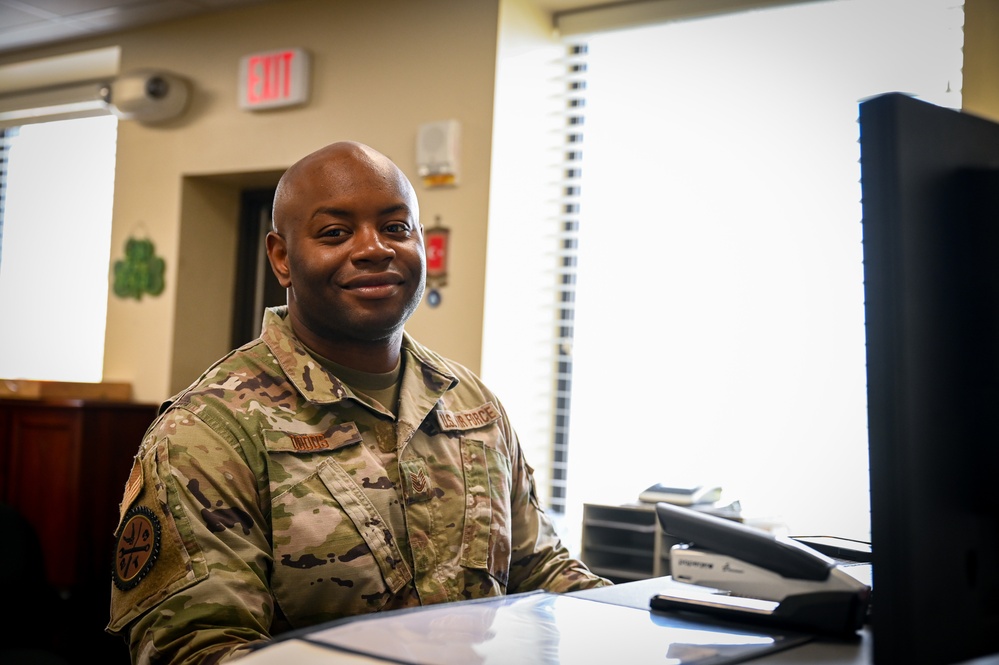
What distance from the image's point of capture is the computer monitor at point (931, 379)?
706 millimetres

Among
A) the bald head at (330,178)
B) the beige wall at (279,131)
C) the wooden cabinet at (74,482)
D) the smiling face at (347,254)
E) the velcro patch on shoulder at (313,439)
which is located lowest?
the wooden cabinet at (74,482)

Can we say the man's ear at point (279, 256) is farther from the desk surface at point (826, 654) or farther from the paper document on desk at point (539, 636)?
the desk surface at point (826, 654)

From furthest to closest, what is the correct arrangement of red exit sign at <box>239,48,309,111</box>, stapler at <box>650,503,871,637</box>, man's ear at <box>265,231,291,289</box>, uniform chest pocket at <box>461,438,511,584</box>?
red exit sign at <box>239,48,309,111</box> < man's ear at <box>265,231,291,289</box> < uniform chest pocket at <box>461,438,511,584</box> < stapler at <box>650,503,871,637</box>

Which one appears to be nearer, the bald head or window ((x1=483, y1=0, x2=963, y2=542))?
the bald head

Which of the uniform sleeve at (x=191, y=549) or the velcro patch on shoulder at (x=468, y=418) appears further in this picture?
A: the velcro patch on shoulder at (x=468, y=418)

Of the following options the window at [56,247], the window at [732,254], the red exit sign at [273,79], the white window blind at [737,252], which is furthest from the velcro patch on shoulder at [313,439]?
the window at [56,247]

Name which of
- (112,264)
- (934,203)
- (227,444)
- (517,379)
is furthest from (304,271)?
(112,264)

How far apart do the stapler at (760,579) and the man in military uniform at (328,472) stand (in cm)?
53

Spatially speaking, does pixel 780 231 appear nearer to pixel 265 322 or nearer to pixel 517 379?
pixel 517 379

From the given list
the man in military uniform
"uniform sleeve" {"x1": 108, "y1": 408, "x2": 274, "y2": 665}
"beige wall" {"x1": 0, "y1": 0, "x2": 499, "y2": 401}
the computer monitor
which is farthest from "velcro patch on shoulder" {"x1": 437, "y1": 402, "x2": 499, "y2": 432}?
"beige wall" {"x1": 0, "y1": 0, "x2": 499, "y2": 401}

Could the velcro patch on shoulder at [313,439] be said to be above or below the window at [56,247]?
below

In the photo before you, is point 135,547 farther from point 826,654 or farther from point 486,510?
point 826,654

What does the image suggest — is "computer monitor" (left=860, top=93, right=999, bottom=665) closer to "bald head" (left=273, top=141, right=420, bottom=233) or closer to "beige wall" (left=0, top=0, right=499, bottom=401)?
"bald head" (left=273, top=141, right=420, bottom=233)

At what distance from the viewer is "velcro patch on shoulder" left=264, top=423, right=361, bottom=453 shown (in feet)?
4.75
